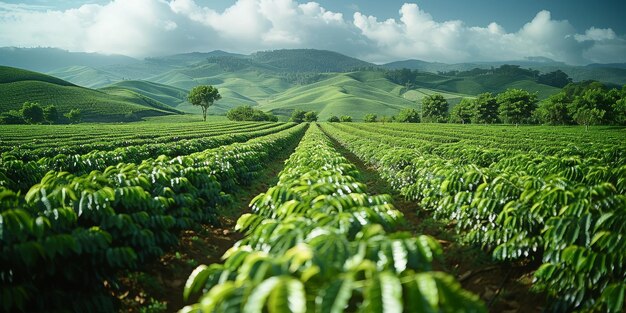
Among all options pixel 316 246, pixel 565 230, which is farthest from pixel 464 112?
pixel 316 246

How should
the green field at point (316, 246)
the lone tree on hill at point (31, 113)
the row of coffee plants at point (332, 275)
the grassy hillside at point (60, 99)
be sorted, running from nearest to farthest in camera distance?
1. the row of coffee plants at point (332, 275)
2. the green field at point (316, 246)
3. the lone tree on hill at point (31, 113)
4. the grassy hillside at point (60, 99)

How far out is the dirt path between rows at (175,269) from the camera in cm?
452

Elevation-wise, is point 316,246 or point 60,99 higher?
point 60,99

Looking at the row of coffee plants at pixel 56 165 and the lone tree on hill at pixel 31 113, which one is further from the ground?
the lone tree on hill at pixel 31 113

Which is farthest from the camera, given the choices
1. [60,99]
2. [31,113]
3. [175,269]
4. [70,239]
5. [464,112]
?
[60,99]

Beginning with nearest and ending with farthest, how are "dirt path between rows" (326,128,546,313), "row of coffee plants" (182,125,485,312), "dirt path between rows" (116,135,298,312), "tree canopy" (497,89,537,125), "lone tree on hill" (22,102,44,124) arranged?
"row of coffee plants" (182,125,485,312) → "dirt path between rows" (326,128,546,313) → "dirt path between rows" (116,135,298,312) → "tree canopy" (497,89,537,125) → "lone tree on hill" (22,102,44,124)

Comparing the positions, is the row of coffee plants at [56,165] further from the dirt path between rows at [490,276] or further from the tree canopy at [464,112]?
the tree canopy at [464,112]

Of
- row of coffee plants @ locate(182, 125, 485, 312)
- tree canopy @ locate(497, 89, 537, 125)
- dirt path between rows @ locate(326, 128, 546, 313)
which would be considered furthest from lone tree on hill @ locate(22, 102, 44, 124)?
tree canopy @ locate(497, 89, 537, 125)

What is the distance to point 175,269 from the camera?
552 cm

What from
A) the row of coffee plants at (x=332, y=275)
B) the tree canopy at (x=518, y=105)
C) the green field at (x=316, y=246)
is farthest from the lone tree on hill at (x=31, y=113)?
the tree canopy at (x=518, y=105)

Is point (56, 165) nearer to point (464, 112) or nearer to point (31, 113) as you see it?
point (31, 113)

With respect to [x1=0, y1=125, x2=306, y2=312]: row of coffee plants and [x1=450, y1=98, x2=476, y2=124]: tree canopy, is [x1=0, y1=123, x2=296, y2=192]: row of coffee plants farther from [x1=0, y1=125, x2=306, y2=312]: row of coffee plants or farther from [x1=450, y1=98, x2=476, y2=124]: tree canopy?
[x1=450, y1=98, x2=476, y2=124]: tree canopy

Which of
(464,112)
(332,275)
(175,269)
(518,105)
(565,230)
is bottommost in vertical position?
(175,269)

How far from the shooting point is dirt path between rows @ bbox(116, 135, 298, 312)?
4.52 meters
